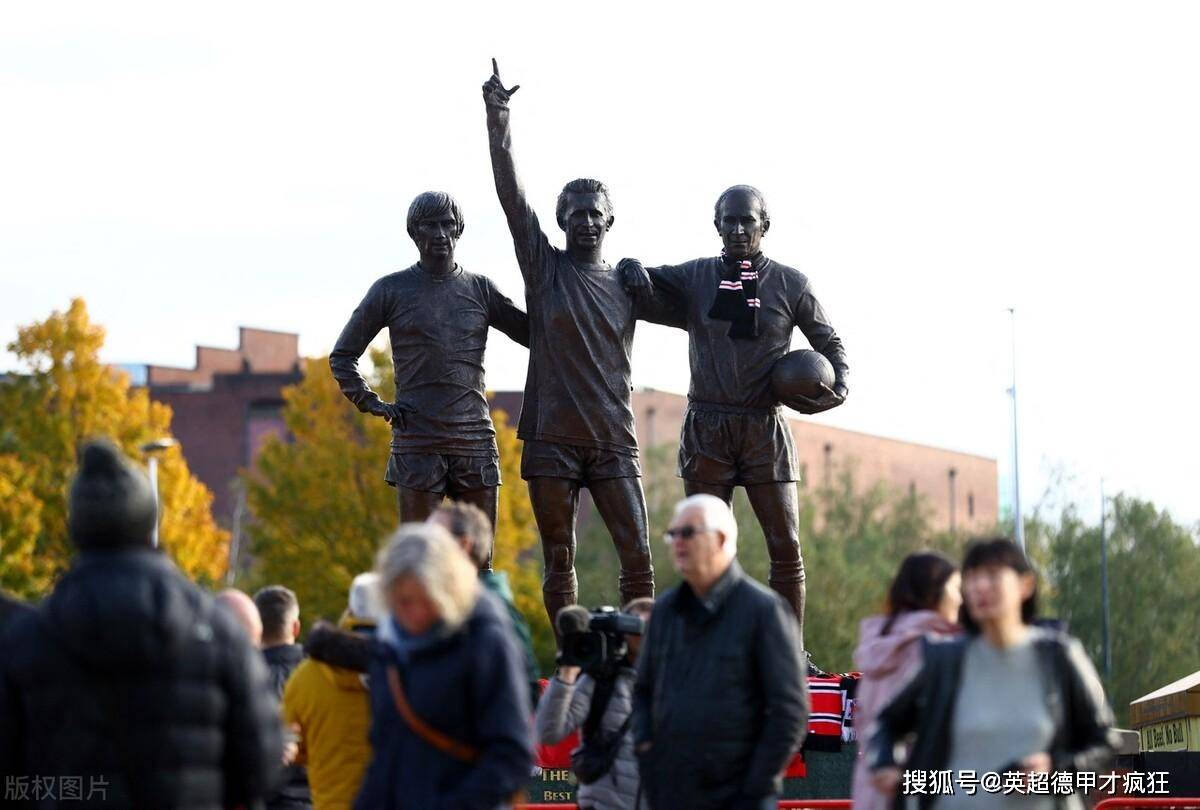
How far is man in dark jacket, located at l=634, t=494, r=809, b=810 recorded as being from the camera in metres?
8.34

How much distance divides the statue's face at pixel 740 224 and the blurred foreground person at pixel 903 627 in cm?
566

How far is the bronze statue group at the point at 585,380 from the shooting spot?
45.4 feet

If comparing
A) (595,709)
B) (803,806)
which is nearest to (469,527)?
(595,709)

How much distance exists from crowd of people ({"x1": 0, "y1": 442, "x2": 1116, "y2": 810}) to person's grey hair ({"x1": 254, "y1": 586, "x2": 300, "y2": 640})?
1748 mm

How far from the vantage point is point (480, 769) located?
7145mm

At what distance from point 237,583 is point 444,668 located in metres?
47.4

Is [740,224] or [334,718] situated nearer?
[334,718]

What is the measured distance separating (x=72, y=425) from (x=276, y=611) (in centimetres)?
3496

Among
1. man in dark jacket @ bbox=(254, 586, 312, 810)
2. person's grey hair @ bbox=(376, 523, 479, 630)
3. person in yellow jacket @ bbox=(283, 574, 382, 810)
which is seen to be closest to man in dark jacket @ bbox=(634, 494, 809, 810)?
person in yellow jacket @ bbox=(283, 574, 382, 810)

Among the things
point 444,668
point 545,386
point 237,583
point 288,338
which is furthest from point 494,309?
point 288,338

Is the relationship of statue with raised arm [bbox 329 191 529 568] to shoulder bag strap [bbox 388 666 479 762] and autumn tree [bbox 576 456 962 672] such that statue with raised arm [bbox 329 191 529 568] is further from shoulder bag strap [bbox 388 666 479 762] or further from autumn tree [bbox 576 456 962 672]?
autumn tree [bbox 576 456 962 672]

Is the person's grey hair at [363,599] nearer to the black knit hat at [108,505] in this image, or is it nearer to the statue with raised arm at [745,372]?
the black knit hat at [108,505]

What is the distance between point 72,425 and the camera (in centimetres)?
4391

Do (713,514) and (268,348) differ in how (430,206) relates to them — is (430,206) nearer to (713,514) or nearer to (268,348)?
(713,514)
